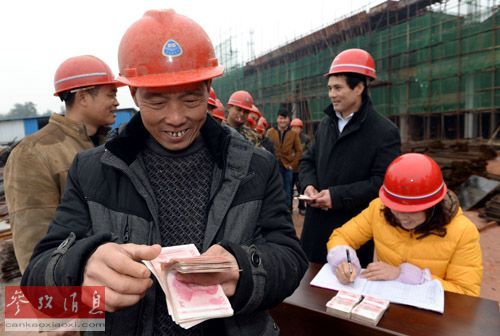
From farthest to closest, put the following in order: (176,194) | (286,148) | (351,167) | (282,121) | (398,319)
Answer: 1. (282,121)
2. (286,148)
3. (351,167)
4. (398,319)
5. (176,194)

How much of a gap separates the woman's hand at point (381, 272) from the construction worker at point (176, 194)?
103 cm

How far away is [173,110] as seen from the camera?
3.91ft

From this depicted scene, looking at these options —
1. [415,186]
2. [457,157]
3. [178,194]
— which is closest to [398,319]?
[415,186]

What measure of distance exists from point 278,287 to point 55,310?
70cm

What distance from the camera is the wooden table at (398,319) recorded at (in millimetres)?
1621

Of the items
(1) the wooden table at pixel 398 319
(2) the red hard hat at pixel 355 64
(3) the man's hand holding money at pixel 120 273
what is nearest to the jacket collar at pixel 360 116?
(2) the red hard hat at pixel 355 64

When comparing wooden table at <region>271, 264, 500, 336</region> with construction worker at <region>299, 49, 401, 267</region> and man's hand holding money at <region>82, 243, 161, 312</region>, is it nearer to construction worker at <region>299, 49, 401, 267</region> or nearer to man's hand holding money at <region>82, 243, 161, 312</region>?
construction worker at <region>299, 49, 401, 267</region>

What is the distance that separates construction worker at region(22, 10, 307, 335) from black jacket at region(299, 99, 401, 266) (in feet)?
5.27

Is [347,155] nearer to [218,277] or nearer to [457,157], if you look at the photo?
[218,277]

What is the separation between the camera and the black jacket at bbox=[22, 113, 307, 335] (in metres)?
1.04

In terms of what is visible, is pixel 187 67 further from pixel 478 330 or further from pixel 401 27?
pixel 401 27

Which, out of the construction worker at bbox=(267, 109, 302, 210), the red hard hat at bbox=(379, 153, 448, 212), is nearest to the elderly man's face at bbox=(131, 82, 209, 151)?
the red hard hat at bbox=(379, 153, 448, 212)

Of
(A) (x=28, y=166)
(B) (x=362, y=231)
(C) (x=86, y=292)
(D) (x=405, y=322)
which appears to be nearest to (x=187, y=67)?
(C) (x=86, y=292)

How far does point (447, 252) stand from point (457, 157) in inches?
397
